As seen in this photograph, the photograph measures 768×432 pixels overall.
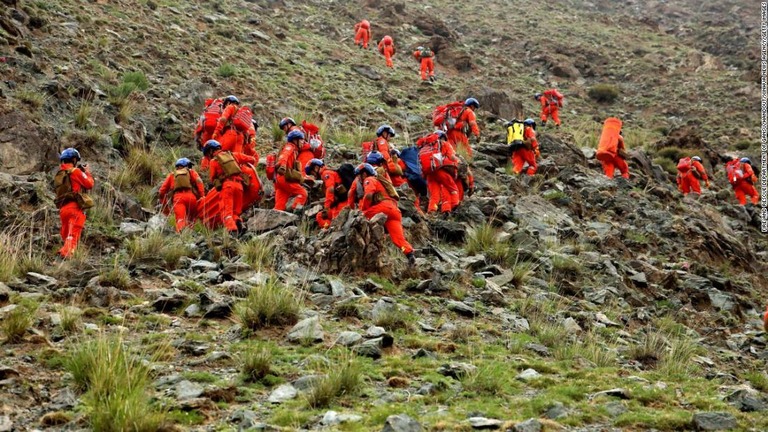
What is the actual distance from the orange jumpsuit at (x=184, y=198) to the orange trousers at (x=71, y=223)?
1602mm

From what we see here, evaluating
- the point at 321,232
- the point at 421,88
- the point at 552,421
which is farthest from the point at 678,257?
the point at 421,88

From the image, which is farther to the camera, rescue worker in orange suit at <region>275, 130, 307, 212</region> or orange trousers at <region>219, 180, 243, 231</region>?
rescue worker in orange suit at <region>275, 130, 307, 212</region>

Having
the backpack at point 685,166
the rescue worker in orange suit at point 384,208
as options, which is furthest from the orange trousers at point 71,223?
the backpack at point 685,166

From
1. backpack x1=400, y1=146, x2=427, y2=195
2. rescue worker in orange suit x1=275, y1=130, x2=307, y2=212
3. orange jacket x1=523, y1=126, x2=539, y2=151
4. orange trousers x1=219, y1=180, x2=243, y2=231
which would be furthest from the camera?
orange jacket x1=523, y1=126, x2=539, y2=151

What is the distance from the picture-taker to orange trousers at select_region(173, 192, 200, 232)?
1173 centimetres

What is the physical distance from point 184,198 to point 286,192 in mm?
1703

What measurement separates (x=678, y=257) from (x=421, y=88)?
1498 centimetres

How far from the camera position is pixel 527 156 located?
17000 mm

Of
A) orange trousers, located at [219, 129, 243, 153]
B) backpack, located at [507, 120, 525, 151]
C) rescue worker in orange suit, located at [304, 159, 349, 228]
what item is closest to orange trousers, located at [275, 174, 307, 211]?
rescue worker in orange suit, located at [304, 159, 349, 228]

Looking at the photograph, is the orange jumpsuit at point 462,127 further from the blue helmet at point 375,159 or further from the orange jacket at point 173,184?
the orange jacket at point 173,184

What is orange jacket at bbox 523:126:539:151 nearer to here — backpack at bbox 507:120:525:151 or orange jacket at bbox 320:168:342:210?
backpack at bbox 507:120:525:151

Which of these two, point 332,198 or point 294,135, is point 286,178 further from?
point 332,198

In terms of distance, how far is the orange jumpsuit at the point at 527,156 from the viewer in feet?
55.4

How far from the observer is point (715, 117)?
103ft
